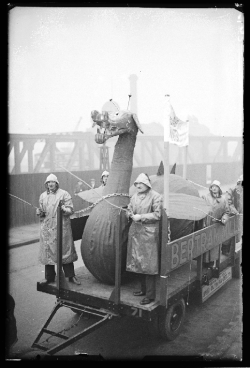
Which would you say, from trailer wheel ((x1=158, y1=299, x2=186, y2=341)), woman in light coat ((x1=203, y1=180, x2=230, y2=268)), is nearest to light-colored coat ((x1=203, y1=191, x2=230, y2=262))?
woman in light coat ((x1=203, y1=180, x2=230, y2=268))

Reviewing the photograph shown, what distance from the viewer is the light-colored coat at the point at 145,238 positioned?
3.96 meters

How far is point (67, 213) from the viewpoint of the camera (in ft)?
14.9

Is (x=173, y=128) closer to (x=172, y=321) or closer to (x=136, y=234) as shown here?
(x=136, y=234)

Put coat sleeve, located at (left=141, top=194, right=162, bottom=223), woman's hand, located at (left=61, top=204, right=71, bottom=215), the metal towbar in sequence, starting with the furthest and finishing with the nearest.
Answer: woman's hand, located at (left=61, top=204, right=71, bottom=215) < coat sleeve, located at (left=141, top=194, right=162, bottom=223) < the metal towbar

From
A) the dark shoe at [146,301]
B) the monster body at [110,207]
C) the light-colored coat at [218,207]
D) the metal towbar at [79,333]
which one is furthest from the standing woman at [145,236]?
the light-colored coat at [218,207]

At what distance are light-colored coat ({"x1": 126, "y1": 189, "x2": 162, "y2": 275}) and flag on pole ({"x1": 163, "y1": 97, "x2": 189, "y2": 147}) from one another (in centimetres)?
85

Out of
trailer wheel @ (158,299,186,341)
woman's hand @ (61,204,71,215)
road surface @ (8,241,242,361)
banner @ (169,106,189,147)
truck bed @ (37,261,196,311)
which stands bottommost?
road surface @ (8,241,242,361)

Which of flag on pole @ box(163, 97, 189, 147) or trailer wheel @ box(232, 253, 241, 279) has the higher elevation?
flag on pole @ box(163, 97, 189, 147)

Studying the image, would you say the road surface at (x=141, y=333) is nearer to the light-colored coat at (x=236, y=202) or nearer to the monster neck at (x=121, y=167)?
the light-colored coat at (x=236, y=202)

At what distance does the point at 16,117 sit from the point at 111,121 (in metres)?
1.31

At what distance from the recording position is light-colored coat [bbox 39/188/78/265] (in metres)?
4.64

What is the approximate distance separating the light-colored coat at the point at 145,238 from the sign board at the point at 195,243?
0.15 m

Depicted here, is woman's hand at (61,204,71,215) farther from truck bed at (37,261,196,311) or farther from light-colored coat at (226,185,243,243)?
light-colored coat at (226,185,243,243)

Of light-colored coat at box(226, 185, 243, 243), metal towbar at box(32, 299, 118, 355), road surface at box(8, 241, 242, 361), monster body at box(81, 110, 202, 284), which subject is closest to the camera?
metal towbar at box(32, 299, 118, 355)
